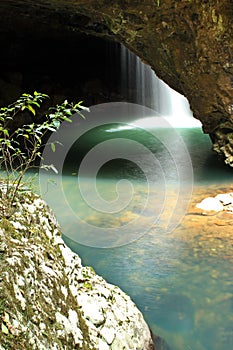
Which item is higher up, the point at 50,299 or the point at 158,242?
the point at 50,299

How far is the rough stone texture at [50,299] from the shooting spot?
1589mm

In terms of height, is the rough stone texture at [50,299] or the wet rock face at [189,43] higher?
the wet rock face at [189,43]

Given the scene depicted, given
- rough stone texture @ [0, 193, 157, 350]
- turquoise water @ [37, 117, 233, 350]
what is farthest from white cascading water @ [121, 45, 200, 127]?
rough stone texture @ [0, 193, 157, 350]

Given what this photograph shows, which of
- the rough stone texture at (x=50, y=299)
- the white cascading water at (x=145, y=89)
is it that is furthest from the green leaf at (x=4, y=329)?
the white cascading water at (x=145, y=89)

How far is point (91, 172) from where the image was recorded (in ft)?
26.5

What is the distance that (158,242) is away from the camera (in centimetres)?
A: 478

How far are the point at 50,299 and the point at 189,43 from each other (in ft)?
17.9

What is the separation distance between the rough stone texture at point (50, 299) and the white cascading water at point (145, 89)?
15252 millimetres

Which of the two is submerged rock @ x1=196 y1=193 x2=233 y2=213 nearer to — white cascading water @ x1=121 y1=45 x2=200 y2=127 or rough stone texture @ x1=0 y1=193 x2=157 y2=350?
rough stone texture @ x1=0 y1=193 x2=157 y2=350

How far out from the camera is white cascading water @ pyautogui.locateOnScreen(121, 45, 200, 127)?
17656mm

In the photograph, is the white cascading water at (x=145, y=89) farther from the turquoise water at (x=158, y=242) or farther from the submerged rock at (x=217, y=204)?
the submerged rock at (x=217, y=204)

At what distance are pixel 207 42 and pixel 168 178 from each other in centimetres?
269

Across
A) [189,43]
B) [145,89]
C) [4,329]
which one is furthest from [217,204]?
[145,89]

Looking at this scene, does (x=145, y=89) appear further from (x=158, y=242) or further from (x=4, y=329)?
(x=4, y=329)
